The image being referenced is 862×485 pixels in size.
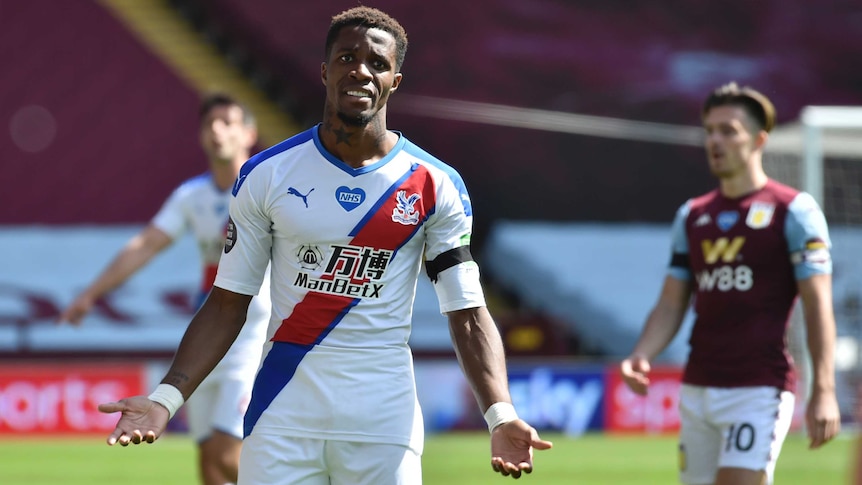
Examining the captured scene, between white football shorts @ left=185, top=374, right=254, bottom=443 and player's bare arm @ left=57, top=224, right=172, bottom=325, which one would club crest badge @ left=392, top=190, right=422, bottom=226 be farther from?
player's bare arm @ left=57, top=224, right=172, bottom=325

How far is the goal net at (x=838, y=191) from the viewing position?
14766mm

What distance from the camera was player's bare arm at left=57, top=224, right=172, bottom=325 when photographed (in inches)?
320

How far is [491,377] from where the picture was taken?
4.44 meters

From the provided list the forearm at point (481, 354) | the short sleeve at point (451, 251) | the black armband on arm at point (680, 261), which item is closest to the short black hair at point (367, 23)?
the short sleeve at point (451, 251)

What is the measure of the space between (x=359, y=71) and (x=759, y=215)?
8.57 ft

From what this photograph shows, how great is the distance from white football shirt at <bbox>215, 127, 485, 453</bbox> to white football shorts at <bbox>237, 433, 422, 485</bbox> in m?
0.03

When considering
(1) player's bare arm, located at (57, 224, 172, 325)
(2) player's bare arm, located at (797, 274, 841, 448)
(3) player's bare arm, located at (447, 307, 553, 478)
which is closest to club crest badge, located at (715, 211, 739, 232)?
(2) player's bare arm, located at (797, 274, 841, 448)

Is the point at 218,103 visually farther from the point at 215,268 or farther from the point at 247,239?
the point at 247,239

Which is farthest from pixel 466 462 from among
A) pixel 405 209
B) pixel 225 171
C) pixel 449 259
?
pixel 405 209

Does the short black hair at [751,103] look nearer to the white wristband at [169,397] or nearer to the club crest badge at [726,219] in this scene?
the club crest badge at [726,219]

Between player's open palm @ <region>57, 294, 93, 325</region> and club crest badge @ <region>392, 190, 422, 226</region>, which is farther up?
player's open palm @ <region>57, 294, 93, 325</region>

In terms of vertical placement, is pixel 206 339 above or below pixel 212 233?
below

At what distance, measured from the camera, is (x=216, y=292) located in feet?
15.0

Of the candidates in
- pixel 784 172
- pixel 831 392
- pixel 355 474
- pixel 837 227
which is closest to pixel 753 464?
pixel 831 392
